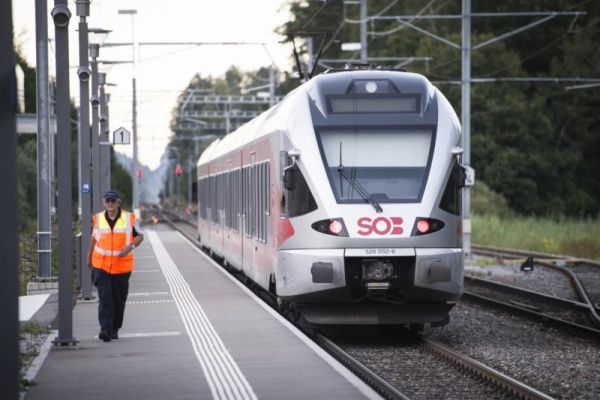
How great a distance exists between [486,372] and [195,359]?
287 cm

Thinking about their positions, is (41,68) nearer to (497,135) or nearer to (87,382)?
(87,382)

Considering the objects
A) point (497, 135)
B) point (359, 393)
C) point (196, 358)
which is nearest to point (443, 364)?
point (196, 358)

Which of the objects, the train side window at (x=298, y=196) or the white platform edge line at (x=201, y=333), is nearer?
the white platform edge line at (x=201, y=333)

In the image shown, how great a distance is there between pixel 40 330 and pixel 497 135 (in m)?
55.5

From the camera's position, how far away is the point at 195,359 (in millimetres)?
12445

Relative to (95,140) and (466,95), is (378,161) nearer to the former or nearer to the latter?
(95,140)

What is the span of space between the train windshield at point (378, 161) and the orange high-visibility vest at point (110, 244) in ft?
8.47

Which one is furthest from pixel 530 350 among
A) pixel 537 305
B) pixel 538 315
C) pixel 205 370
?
pixel 537 305

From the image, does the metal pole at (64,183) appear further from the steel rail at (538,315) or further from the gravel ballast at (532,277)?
the gravel ballast at (532,277)

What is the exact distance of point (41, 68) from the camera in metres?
23.3

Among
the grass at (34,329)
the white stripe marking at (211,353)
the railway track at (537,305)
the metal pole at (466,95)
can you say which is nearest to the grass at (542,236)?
the metal pole at (466,95)

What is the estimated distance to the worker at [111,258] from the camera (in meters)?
14.3

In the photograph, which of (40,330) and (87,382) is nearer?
(87,382)

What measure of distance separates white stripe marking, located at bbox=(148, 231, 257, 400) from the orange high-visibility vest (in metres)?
1.19
